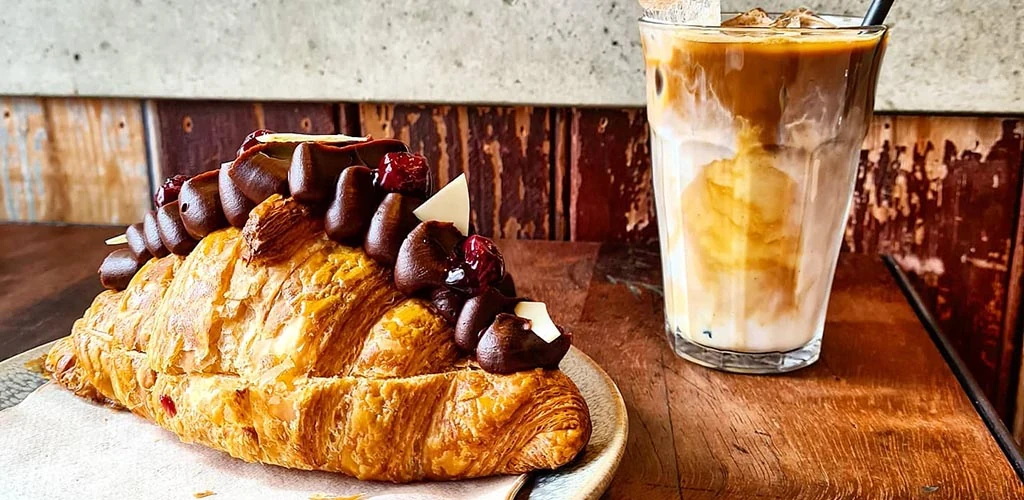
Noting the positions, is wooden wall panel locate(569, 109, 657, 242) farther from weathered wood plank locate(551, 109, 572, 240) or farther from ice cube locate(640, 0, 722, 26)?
ice cube locate(640, 0, 722, 26)

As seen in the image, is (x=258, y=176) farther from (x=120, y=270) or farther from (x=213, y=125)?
(x=213, y=125)

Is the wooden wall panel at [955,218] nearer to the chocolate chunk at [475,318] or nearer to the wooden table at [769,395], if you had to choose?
the wooden table at [769,395]

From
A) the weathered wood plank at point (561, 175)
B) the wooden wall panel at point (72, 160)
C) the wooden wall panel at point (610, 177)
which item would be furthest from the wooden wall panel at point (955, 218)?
the wooden wall panel at point (72, 160)

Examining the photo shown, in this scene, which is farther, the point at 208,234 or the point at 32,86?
the point at 32,86

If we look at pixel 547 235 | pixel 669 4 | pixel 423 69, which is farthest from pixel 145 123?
pixel 669 4

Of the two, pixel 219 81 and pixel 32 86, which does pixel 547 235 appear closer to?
pixel 219 81

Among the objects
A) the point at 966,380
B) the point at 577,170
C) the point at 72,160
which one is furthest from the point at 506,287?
the point at 72,160
